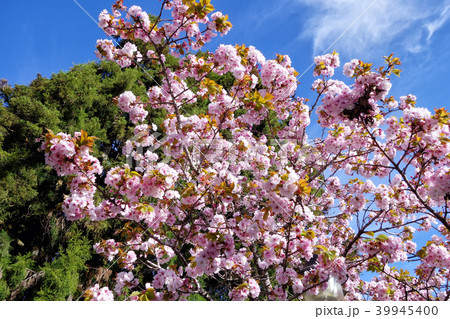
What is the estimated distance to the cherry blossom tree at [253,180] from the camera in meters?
2.41

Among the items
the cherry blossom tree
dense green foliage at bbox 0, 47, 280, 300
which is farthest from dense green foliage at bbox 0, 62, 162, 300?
the cherry blossom tree

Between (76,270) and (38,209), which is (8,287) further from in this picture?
(38,209)

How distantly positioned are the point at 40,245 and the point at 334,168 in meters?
6.88

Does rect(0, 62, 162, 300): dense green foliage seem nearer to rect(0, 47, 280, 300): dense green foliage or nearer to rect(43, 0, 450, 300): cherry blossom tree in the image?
rect(0, 47, 280, 300): dense green foliage

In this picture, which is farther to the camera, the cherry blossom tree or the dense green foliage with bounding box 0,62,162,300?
the dense green foliage with bounding box 0,62,162,300

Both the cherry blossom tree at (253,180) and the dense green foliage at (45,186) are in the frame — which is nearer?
the cherry blossom tree at (253,180)

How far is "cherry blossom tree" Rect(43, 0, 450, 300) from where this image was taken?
241 centimetres

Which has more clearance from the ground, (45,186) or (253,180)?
(45,186)

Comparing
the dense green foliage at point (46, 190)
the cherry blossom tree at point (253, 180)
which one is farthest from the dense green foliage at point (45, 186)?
the cherry blossom tree at point (253, 180)

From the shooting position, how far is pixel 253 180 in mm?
3689

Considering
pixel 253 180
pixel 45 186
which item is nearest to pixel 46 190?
pixel 45 186

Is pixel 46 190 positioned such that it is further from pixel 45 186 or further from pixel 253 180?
pixel 253 180

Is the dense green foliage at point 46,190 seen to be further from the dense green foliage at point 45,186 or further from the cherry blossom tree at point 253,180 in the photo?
the cherry blossom tree at point 253,180

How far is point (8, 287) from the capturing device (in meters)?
5.69
